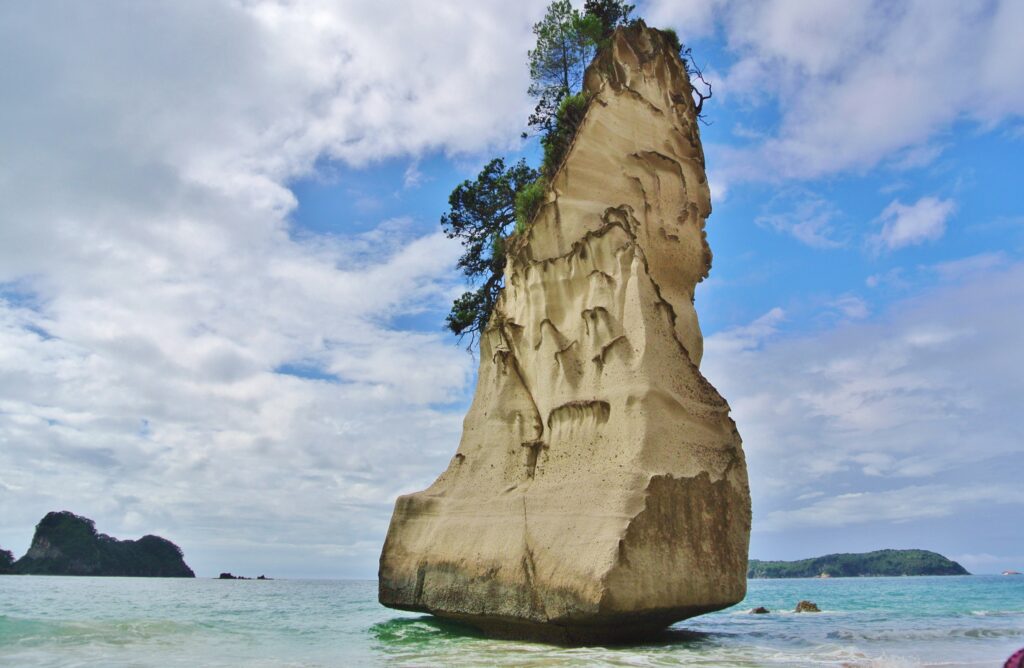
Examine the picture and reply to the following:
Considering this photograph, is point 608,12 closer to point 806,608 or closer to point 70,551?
point 806,608

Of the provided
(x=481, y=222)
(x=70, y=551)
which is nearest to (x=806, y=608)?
(x=481, y=222)

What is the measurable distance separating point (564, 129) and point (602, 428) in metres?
6.31

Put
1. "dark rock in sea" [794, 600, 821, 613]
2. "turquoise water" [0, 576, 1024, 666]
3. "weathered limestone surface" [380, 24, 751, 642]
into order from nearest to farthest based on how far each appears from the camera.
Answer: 1. "turquoise water" [0, 576, 1024, 666]
2. "weathered limestone surface" [380, 24, 751, 642]
3. "dark rock in sea" [794, 600, 821, 613]

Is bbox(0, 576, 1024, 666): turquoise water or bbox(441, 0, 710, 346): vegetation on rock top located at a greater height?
bbox(441, 0, 710, 346): vegetation on rock top

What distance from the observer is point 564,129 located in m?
13.7

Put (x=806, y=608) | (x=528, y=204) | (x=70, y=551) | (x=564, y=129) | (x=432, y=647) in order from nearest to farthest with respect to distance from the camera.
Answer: (x=432, y=647)
(x=528, y=204)
(x=564, y=129)
(x=806, y=608)
(x=70, y=551)

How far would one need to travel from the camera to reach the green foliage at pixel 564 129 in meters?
13.6

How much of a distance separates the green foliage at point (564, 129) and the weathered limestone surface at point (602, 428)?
57 cm

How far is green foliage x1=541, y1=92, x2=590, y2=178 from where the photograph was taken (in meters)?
13.6

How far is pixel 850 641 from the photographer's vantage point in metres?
9.84

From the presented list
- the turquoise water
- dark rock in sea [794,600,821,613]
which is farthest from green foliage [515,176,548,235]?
dark rock in sea [794,600,821,613]

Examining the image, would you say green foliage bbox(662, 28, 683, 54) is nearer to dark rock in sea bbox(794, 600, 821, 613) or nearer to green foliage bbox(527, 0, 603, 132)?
green foliage bbox(527, 0, 603, 132)

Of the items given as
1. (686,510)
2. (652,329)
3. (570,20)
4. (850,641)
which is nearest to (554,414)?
(652,329)

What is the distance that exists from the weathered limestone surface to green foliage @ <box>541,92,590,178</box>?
569mm
